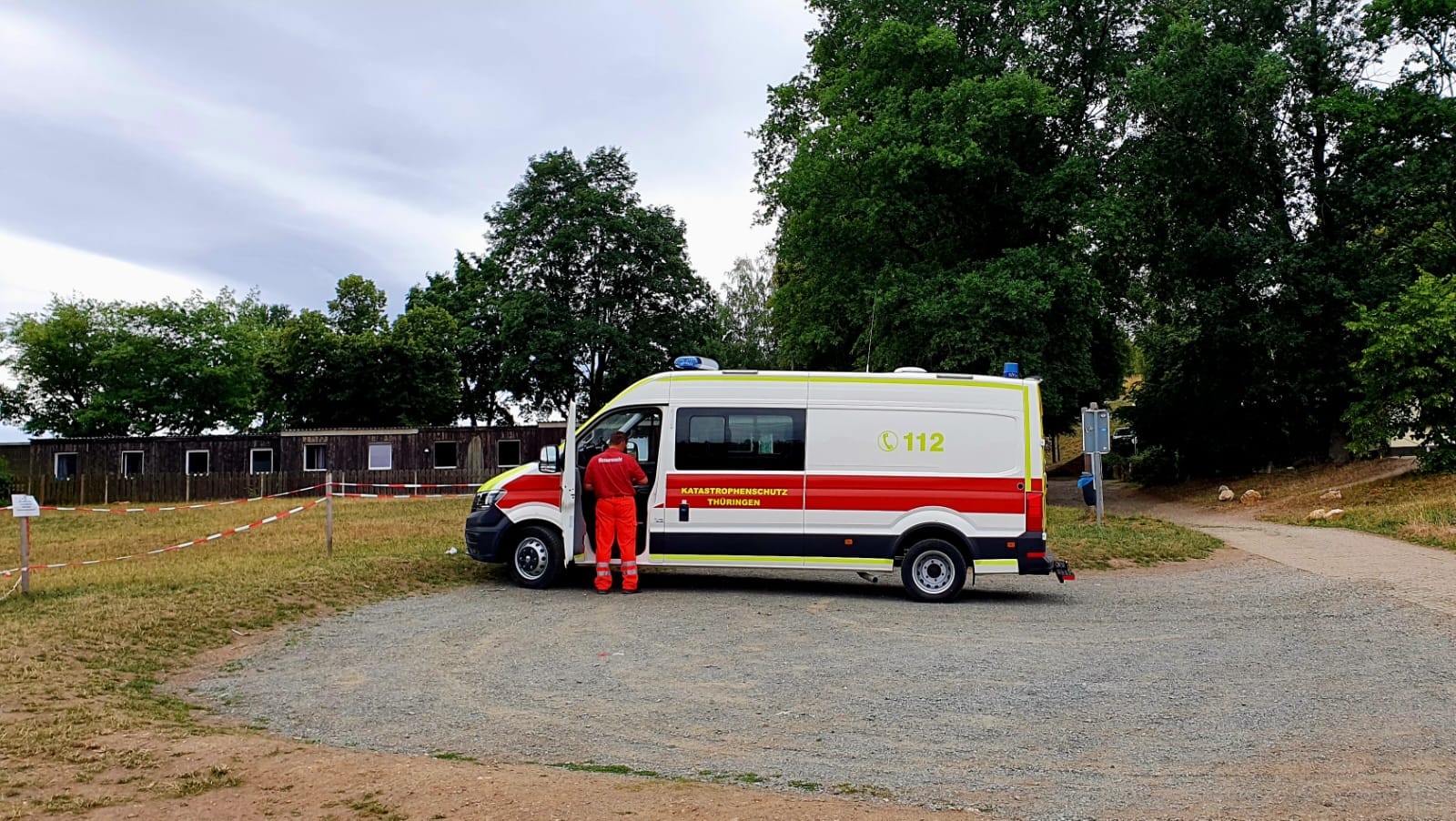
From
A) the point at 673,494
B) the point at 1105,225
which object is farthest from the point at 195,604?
the point at 1105,225

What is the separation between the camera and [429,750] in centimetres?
580

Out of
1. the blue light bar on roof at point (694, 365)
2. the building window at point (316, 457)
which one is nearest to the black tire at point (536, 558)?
the blue light bar on roof at point (694, 365)

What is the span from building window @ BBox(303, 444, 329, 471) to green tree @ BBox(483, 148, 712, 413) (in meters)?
9.26

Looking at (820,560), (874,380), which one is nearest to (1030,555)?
(820,560)

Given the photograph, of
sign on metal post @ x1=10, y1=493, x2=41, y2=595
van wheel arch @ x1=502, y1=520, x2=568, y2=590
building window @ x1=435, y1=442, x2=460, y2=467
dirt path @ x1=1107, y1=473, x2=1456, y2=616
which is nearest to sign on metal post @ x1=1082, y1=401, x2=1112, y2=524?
A: dirt path @ x1=1107, y1=473, x2=1456, y2=616

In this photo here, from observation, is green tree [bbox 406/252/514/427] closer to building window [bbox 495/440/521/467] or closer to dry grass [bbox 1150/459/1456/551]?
building window [bbox 495/440/521/467]

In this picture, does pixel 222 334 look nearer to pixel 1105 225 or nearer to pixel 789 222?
pixel 789 222

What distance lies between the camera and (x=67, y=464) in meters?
39.3

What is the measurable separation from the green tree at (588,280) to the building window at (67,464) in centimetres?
1652

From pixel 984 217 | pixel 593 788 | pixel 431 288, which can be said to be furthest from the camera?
pixel 431 288

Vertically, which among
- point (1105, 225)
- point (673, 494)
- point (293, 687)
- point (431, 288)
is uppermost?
Answer: point (431, 288)

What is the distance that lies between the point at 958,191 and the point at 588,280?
21812mm

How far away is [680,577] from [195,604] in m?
5.50

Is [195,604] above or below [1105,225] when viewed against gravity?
below
